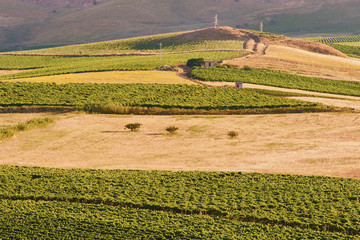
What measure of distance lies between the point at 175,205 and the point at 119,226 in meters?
5.09

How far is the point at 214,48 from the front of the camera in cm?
14662

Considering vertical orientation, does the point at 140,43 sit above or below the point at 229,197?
above

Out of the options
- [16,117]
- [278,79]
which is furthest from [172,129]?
[278,79]

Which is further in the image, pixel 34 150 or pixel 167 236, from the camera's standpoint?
pixel 34 150

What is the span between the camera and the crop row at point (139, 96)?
68.2 meters

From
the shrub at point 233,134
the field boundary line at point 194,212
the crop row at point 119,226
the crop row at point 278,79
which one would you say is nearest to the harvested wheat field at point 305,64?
the crop row at point 278,79

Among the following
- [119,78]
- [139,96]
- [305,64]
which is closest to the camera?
[139,96]

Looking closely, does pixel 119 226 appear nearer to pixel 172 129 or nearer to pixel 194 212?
pixel 194 212

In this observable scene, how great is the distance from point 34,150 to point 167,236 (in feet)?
90.4

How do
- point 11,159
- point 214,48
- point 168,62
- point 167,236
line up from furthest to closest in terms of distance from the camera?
1. point 214,48
2. point 168,62
3. point 11,159
4. point 167,236

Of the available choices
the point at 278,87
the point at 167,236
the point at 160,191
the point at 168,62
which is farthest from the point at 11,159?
the point at 168,62

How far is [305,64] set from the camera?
11650 centimetres

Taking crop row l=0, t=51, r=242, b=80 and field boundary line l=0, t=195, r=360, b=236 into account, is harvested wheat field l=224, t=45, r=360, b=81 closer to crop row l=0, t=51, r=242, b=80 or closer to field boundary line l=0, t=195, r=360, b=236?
crop row l=0, t=51, r=242, b=80

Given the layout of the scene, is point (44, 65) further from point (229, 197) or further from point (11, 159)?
point (229, 197)
